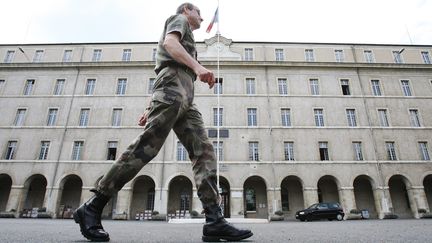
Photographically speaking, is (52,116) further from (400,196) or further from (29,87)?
(400,196)

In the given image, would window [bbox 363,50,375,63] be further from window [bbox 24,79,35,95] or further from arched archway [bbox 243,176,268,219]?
window [bbox 24,79,35,95]

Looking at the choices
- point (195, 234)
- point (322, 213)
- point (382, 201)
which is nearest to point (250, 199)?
point (322, 213)

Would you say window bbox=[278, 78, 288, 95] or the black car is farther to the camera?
window bbox=[278, 78, 288, 95]

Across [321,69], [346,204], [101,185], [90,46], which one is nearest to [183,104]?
[101,185]

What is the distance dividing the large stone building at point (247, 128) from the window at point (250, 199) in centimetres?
9

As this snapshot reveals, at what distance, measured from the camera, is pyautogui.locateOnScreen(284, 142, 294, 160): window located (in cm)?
2358

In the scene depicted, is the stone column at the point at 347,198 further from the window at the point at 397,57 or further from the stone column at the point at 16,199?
the stone column at the point at 16,199

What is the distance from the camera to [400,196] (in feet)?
80.8

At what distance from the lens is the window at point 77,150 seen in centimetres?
2382

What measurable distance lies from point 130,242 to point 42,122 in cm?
2727

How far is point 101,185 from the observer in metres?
2.44

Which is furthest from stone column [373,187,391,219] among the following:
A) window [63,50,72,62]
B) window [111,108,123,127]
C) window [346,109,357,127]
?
window [63,50,72,62]

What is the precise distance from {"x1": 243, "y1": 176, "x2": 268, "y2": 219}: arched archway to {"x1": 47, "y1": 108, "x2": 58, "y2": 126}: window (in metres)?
18.7

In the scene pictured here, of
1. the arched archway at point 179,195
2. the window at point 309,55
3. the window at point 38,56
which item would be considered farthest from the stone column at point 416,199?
the window at point 38,56
